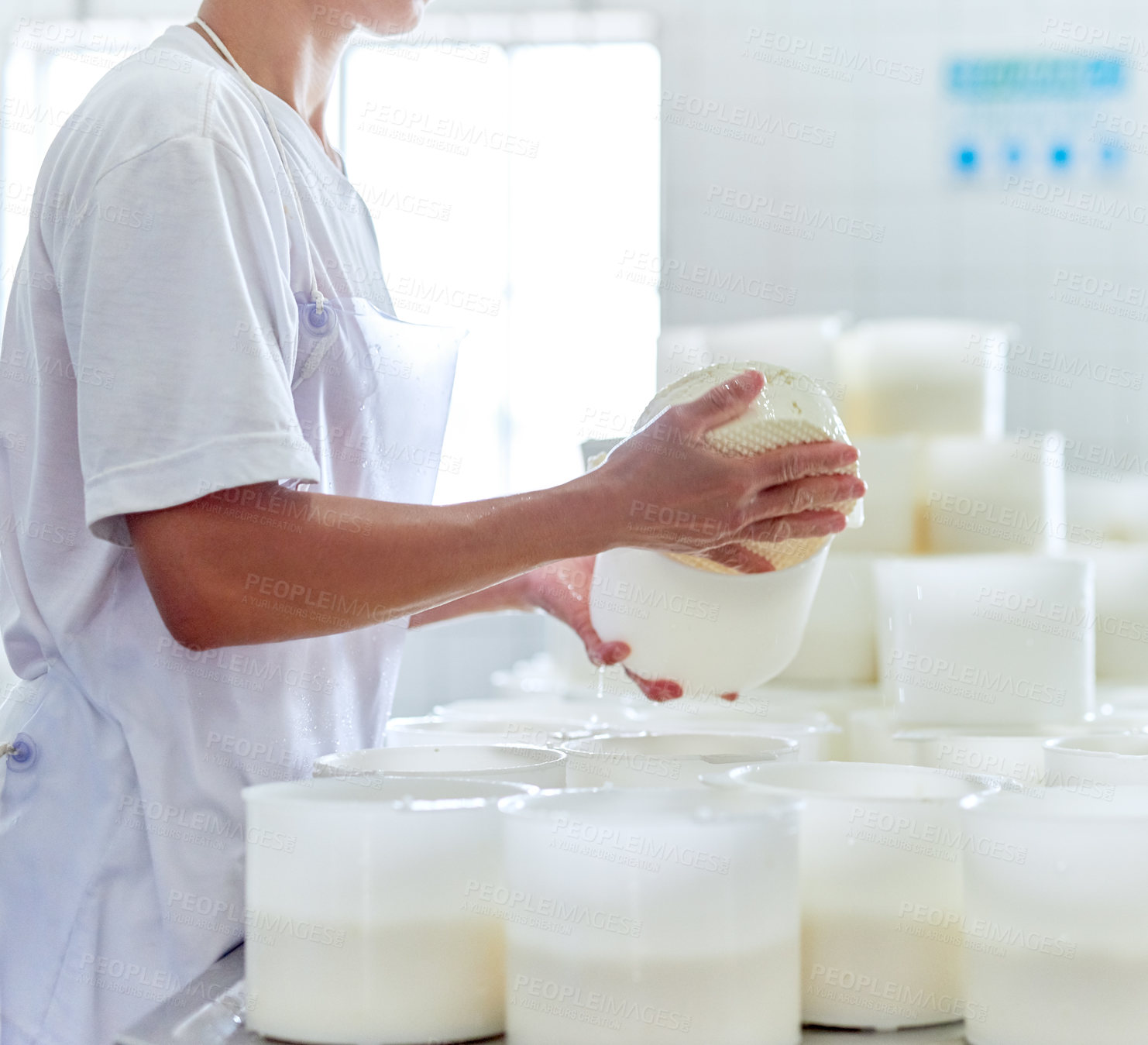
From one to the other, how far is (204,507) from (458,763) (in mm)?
251

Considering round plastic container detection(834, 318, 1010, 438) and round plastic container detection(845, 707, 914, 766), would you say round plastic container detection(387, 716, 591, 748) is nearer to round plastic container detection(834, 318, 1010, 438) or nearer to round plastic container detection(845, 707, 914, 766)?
round plastic container detection(845, 707, 914, 766)

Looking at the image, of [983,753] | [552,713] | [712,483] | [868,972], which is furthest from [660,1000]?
[552,713]

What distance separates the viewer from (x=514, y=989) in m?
0.62

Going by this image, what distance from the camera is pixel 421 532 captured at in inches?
31.4

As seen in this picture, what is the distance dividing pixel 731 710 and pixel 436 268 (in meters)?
2.65

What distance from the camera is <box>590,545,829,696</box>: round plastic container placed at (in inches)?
39.0

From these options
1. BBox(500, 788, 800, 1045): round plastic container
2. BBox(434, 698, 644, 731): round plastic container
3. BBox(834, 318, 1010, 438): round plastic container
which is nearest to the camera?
BBox(500, 788, 800, 1045): round plastic container

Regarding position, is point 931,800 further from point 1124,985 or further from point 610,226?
point 610,226

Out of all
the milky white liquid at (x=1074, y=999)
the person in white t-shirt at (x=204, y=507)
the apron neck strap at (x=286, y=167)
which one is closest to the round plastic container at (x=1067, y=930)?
the milky white liquid at (x=1074, y=999)

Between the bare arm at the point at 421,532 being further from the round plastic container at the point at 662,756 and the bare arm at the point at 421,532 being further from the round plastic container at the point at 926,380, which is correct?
the round plastic container at the point at 926,380

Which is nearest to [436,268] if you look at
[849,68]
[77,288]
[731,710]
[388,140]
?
[388,140]

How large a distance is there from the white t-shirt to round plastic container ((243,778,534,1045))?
229 mm

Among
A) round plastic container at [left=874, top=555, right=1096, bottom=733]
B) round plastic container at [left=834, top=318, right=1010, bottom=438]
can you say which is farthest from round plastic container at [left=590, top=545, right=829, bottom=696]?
round plastic container at [left=834, top=318, right=1010, bottom=438]

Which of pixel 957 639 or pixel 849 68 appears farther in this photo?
pixel 849 68
